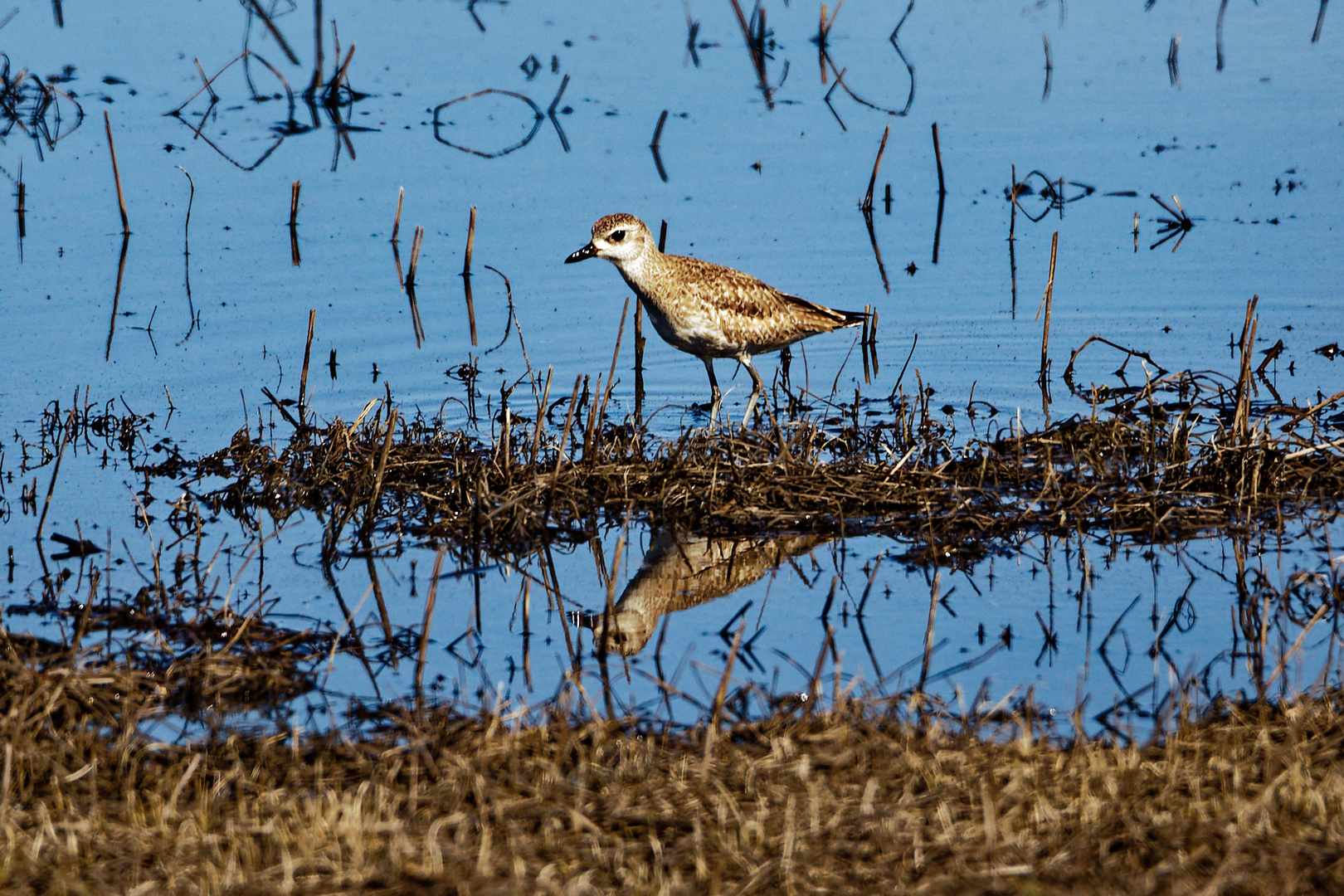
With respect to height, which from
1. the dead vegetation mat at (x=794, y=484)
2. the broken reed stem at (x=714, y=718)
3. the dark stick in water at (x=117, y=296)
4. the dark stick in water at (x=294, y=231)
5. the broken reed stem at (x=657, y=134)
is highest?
the broken reed stem at (x=657, y=134)

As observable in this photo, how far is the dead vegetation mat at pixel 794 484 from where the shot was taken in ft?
21.9

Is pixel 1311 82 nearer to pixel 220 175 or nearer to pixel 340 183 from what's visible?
pixel 340 183

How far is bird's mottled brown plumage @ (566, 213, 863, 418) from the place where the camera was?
8.27m

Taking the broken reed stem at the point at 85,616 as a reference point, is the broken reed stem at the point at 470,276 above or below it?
above

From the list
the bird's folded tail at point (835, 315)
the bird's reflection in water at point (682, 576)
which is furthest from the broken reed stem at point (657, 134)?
the bird's reflection in water at point (682, 576)

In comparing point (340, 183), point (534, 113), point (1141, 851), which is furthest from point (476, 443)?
point (534, 113)

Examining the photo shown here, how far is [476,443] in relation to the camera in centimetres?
780

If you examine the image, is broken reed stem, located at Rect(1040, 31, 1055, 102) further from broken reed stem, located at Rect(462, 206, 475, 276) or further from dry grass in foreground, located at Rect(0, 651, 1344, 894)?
dry grass in foreground, located at Rect(0, 651, 1344, 894)

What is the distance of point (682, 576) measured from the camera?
636 cm

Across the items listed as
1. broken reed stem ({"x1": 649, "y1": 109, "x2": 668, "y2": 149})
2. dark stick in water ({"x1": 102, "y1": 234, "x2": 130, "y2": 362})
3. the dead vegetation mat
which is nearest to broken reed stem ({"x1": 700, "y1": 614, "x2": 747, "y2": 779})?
the dead vegetation mat

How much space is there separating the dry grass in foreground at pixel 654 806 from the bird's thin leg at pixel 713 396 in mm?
3521

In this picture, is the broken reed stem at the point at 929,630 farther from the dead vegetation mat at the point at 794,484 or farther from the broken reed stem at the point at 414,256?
the broken reed stem at the point at 414,256

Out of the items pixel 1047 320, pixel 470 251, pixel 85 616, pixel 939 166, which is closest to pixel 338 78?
pixel 470 251

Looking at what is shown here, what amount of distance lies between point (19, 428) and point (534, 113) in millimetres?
7632
